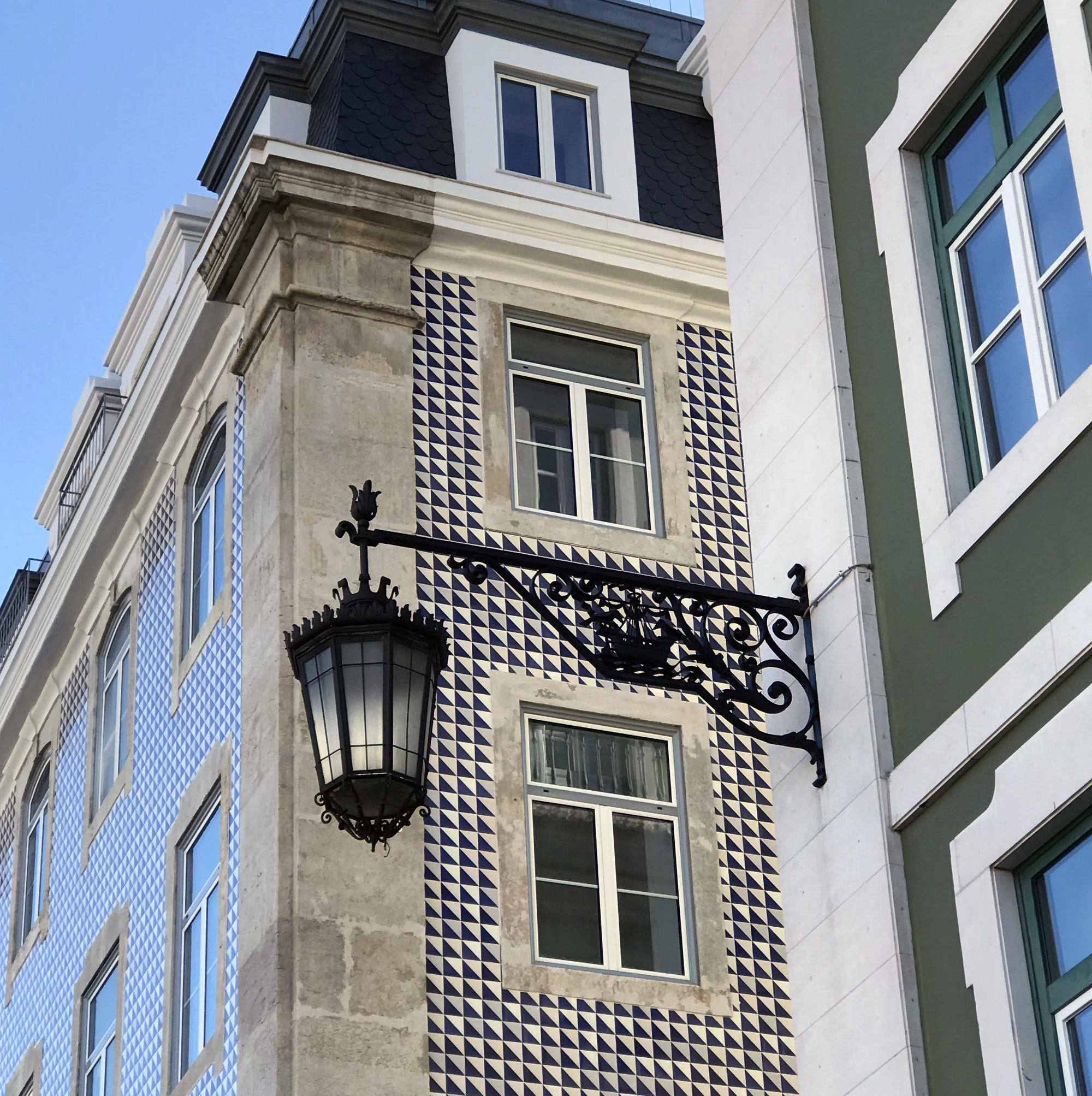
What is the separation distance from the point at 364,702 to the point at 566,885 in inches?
290

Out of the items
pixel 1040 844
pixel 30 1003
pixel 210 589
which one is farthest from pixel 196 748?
pixel 1040 844

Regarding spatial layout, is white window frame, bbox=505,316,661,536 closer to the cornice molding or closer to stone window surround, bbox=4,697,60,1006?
the cornice molding

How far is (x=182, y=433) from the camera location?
19250mm

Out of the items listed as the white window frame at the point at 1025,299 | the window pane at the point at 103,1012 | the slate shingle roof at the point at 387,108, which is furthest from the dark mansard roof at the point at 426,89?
the white window frame at the point at 1025,299

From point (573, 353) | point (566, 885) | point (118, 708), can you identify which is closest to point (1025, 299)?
point (566, 885)

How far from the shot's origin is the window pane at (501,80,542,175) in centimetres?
1909

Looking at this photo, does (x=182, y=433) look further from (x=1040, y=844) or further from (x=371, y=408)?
(x=1040, y=844)

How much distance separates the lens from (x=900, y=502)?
8.62 meters

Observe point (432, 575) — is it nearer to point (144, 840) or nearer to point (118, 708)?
point (144, 840)

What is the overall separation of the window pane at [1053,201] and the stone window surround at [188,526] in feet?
32.7

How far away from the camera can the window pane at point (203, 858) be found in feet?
54.6

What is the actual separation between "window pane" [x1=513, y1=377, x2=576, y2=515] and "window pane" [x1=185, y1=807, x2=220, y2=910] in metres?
3.29

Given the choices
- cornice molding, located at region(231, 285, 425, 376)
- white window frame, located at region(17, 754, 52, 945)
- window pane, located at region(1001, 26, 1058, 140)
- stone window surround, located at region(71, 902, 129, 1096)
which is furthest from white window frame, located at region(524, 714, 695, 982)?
window pane, located at region(1001, 26, 1058, 140)

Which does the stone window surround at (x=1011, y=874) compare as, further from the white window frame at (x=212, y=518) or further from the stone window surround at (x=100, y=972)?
the stone window surround at (x=100, y=972)
